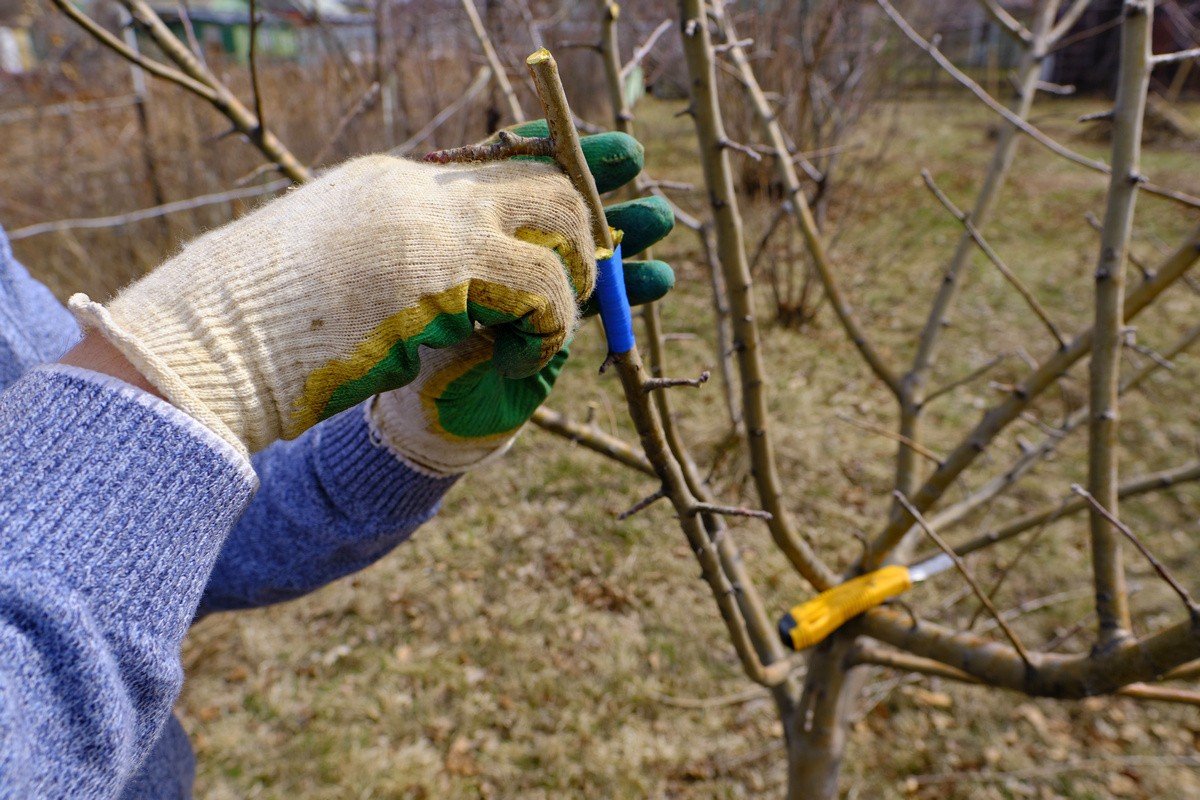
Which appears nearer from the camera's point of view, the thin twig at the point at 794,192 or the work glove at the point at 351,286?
the work glove at the point at 351,286

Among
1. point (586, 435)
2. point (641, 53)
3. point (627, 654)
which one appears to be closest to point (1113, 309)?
point (586, 435)

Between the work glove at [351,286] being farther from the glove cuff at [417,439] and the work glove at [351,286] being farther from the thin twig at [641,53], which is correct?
the thin twig at [641,53]

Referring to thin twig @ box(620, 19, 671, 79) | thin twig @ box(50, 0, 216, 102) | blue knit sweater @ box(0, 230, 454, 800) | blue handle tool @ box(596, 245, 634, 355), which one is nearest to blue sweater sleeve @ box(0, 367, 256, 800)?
blue knit sweater @ box(0, 230, 454, 800)

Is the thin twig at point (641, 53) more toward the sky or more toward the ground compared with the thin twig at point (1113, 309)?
more toward the sky

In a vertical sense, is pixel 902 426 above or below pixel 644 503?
below

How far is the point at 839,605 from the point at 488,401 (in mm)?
976

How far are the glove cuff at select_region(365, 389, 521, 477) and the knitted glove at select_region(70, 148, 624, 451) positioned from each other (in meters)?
0.25

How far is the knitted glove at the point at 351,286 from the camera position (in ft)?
2.79

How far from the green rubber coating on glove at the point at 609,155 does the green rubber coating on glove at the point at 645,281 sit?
125mm

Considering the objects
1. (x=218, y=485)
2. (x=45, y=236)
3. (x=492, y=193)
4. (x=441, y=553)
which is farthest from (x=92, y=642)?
(x=45, y=236)

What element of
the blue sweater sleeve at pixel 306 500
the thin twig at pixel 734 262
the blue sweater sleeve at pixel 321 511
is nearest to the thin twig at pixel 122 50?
the blue sweater sleeve at pixel 306 500

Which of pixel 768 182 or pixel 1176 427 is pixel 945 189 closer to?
pixel 768 182

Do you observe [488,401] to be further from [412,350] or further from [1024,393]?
[1024,393]

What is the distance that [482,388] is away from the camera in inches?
46.9
